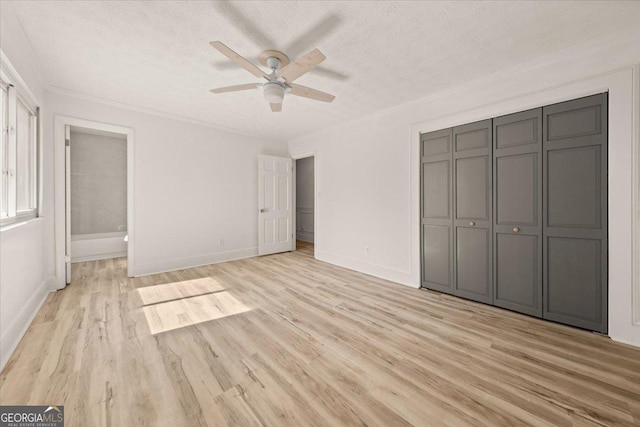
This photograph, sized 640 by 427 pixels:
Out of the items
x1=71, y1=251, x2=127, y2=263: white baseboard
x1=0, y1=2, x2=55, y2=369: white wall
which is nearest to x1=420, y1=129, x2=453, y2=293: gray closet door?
x1=0, y1=2, x2=55, y2=369: white wall

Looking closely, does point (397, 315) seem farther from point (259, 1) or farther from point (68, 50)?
point (68, 50)

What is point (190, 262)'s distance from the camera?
4613mm

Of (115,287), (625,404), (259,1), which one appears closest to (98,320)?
(115,287)

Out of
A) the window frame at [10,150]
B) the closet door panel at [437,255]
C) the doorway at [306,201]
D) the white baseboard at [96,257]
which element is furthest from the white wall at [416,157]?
the white baseboard at [96,257]

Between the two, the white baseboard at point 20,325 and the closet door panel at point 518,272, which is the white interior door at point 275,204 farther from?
the closet door panel at point 518,272

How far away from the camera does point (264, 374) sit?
1.79m

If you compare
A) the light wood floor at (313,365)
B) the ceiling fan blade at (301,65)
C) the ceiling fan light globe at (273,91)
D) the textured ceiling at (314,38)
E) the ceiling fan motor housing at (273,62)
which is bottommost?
the light wood floor at (313,365)

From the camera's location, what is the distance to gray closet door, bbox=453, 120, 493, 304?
9.78 ft

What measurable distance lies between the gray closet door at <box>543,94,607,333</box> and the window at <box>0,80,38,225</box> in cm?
495

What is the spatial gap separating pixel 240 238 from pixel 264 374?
3.77 meters

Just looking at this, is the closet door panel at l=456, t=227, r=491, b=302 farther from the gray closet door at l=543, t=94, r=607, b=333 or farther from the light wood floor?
the gray closet door at l=543, t=94, r=607, b=333

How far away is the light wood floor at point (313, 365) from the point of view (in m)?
1.47

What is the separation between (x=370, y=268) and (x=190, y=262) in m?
3.17

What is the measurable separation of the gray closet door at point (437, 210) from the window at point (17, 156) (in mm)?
4340
